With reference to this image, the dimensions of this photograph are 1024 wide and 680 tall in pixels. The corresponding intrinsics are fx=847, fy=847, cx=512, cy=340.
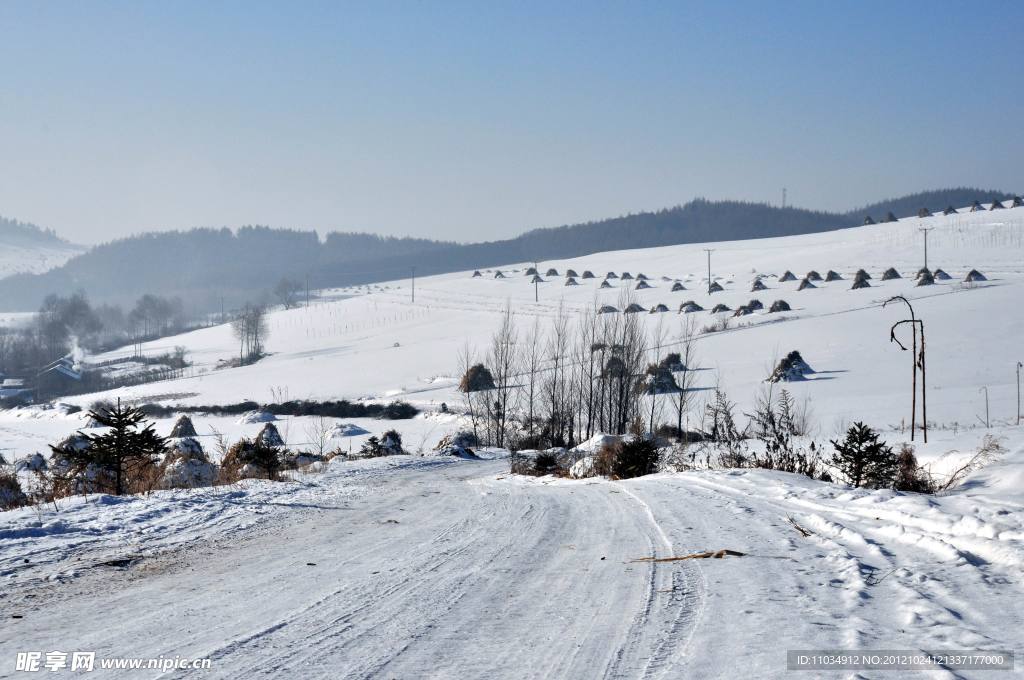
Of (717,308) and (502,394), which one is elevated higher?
(717,308)

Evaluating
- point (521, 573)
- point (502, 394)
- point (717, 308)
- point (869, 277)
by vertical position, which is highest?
point (869, 277)

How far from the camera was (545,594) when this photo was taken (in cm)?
547

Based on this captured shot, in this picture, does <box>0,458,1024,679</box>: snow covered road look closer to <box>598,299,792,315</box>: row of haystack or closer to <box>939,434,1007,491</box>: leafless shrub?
<box>939,434,1007,491</box>: leafless shrub

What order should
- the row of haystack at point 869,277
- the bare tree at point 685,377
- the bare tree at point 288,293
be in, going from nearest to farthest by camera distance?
the bare tree at point 685,377 → the row of haystack at point 869,277 → the bare tree at point 288,293

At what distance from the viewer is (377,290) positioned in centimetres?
14200

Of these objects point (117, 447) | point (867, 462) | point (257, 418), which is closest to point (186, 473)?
point (117, 447)

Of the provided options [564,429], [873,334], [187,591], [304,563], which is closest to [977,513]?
[304,563]

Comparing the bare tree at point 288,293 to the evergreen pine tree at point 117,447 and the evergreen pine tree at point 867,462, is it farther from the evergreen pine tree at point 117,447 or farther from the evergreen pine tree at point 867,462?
the evergreen pine tree at point 867,462

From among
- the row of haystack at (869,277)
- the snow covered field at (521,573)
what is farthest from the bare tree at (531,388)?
the row of haystack at (869,277)

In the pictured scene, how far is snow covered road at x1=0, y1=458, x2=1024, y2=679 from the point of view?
4211mm

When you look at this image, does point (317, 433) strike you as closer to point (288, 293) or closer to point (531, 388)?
point (531, 388)

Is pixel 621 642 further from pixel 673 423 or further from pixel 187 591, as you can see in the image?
pixel 673 423

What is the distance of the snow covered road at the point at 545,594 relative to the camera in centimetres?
421

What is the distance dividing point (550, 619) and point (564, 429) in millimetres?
34197
